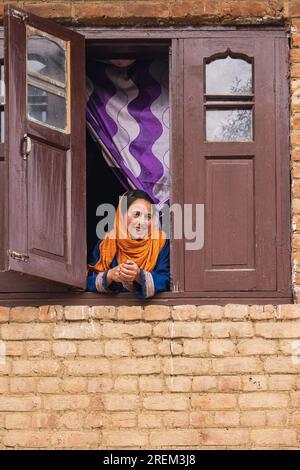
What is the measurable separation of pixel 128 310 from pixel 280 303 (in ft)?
3.21

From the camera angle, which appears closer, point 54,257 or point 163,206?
point 54,257

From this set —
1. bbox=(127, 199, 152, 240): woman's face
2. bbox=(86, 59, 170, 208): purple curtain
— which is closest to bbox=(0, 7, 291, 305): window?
bbox=(127, 199, 152, 240): woman's face

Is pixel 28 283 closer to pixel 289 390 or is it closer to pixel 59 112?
pixel 59 112

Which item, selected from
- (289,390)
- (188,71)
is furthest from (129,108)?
(289,390)

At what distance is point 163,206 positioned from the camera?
11.1 m

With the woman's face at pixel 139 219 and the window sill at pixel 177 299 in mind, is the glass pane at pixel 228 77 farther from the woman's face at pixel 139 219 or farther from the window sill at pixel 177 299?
the window sill at pixel 177 299

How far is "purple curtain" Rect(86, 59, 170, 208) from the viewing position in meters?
11.1

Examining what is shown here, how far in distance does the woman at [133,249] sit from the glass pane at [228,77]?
34.0 inches

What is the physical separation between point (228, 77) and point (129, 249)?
1.31 metres

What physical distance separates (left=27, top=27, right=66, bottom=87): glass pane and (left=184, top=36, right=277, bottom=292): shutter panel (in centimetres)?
84

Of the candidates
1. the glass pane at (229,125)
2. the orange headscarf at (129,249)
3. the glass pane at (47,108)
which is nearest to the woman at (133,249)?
the orange headscarf at (129,249)

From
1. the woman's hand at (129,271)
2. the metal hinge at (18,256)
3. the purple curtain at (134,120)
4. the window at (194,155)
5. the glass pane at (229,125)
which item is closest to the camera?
the metal hinge at (18,256)

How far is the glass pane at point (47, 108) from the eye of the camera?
10.2 m

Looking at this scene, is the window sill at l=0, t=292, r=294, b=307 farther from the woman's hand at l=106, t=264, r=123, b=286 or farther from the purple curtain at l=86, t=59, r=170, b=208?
the purple curtain at l=86, t=59, r=170, b=208
